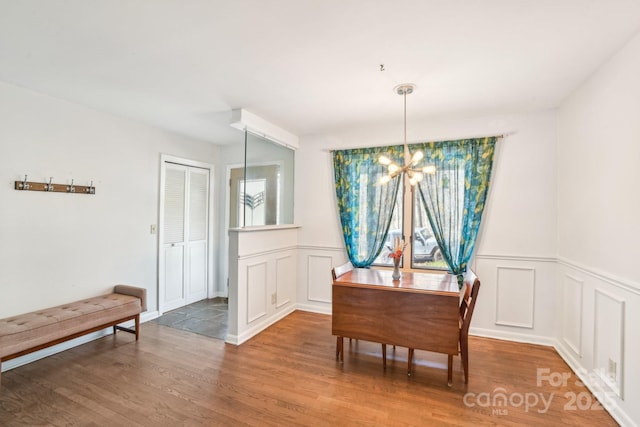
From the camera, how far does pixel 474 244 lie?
3.29 meters

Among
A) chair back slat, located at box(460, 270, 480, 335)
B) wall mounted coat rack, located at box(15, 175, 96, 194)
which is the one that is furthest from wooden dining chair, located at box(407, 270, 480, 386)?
wall mounted coat rack, located at box(15, 175, 96, 194)

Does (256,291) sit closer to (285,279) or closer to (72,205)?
(285,279)

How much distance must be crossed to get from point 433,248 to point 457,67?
2024 millimetres

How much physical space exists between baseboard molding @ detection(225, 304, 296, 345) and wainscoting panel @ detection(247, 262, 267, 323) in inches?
4.1

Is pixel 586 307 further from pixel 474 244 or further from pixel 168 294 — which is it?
pixel 168 294

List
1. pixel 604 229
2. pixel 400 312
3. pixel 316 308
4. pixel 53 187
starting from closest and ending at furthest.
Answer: pixel 604 229
pixel 400 312
pixel 53 187
pixel 316 308

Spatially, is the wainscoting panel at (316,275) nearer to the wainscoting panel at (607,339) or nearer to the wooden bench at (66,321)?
the wooden bench at (66,321)

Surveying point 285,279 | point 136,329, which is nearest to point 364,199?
point 285,279

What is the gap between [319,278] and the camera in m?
4.09

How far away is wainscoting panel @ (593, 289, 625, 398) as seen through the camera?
1.96 meters

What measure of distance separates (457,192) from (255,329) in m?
2.77

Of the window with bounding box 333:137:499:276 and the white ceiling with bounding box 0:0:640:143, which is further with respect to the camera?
the window with bounding box 333:137:499:276

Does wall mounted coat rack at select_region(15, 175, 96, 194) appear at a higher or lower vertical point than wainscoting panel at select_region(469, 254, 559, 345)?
higher

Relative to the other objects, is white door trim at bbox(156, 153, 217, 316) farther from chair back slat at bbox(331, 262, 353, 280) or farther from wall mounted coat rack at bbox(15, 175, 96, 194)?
chair back slat at bbox(331, 262, 353, 280)
